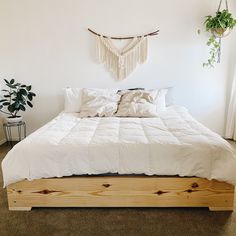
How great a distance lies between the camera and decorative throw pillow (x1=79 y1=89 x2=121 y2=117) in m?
2.98

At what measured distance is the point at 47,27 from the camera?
11.6ft

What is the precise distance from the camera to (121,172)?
1912 millimetres

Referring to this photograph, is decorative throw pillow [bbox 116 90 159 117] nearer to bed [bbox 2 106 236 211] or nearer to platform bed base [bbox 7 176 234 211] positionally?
bed [bbox 2 106 236 211]

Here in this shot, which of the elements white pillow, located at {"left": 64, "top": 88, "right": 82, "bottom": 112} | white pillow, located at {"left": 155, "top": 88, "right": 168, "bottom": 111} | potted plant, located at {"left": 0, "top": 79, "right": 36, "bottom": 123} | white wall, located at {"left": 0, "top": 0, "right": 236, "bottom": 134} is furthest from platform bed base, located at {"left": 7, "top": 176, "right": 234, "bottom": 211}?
white wall, located at {"left": 0, "top": 0, "right": 236, "bottom": 134}

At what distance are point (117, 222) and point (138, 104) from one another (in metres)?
1.52

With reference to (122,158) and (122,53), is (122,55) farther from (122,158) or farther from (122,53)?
(122,158)

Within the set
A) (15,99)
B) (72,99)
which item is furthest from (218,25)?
(15,99)

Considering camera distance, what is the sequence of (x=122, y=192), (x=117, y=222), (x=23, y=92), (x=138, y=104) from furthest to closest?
(x=23, y=92)
(x=138, y=104)
(x=122, y=192)
(x=117, y=222)

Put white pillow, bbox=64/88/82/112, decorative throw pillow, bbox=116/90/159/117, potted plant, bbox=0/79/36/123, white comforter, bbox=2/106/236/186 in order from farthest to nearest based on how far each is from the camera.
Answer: potted plant, bbox=0/79/36/123 → white pillow, bbox=64/88/82/112 → decorative throw pillow, bbox=116/90/159/117 → white comforter, bbox=2/106/236/186

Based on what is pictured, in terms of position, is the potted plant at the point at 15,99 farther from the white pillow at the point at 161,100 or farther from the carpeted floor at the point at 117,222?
the white pillow at the point at 161,100

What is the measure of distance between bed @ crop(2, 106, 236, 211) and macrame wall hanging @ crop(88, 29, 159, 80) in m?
1.78

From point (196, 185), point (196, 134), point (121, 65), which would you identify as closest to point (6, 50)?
point (121, 65)

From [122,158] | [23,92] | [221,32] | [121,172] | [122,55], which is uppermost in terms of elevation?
[221,32]

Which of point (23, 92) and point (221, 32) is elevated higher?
point (221, 32)
